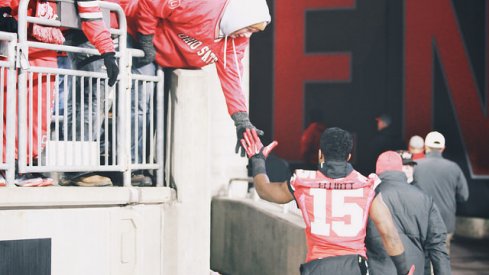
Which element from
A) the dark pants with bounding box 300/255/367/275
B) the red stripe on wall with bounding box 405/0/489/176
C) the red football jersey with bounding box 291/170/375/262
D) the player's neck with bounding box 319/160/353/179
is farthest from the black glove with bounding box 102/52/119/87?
the red stripe on wall with bounding box 405/0/489/176

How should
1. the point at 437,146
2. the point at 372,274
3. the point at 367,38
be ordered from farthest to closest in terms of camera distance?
the point at 367,38 < the point at 437,146 < the point at 372,274

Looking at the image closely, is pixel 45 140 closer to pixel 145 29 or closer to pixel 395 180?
pixel 145 29

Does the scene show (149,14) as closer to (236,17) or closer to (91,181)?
(236,17)

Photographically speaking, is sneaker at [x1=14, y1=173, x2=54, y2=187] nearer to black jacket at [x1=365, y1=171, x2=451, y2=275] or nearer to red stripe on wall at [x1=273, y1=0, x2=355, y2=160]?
black jacket at [x1=365, y1=171, x2=451, y2=275]

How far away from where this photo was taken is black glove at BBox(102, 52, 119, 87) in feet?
26.3

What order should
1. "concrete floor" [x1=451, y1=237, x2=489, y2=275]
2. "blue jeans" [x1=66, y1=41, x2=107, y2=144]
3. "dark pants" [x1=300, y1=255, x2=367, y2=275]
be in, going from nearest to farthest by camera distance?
"dark pants" [x1=300, y1=255, x2=367, y2=275], "blue jeans" [x1=66, y1=41, x2=107, y2=144], "concrete floor" [x1=451, y1=237, x2=489, y2=275]

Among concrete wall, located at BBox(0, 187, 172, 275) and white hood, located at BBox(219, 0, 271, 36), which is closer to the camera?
concrete wall, located at BBox(0, 187, 172, 275)

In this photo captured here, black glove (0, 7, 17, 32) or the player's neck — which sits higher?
black glove (0, 7, 17, 32)

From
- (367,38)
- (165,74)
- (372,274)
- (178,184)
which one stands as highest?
(367,38)

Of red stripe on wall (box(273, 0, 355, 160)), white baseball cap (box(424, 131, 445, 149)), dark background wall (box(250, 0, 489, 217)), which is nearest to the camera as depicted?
white baseball cap (box(424, 131, 445, 149))

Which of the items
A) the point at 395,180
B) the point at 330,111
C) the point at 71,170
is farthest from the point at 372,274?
the point at 330,111

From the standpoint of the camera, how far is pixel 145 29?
888cm

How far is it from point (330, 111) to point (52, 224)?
912 centimetres

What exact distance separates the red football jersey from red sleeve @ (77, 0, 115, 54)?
2544mm
